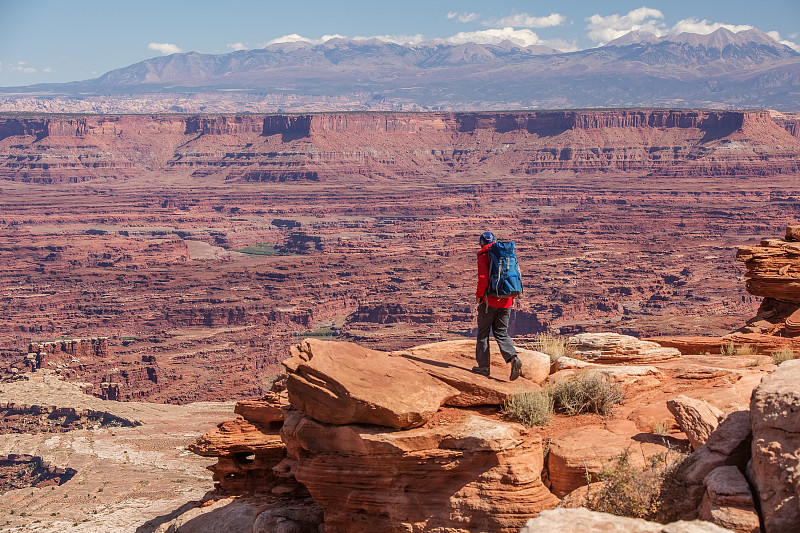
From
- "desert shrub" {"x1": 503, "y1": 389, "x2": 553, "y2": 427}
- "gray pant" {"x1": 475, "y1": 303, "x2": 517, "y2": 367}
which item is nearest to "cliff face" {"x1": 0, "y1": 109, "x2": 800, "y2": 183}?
"gray pant" {"x1": 475, "y1": 303, "x2": 517, "y2": 367}

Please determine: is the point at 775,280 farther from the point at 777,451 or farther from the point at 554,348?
the point at 777,451

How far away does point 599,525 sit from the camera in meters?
6.20

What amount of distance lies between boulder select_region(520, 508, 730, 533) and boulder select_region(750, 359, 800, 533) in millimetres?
1001

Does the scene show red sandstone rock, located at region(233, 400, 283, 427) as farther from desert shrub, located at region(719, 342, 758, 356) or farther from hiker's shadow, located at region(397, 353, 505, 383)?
desert shrub, located at region(719, 342, 758, 356)

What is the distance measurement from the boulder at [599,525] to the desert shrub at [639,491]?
152 centimetres

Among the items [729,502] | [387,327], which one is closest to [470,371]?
[729,502]

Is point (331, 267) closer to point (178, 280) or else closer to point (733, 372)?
point (178, 280)

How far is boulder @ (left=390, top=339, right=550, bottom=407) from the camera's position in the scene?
10891 millimetres

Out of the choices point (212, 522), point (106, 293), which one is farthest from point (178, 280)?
point (212, 522)

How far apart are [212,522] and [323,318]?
237 feet

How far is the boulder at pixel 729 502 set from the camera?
22.6 ft

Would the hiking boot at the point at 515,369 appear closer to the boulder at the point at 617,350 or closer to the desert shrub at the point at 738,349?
the boulder at the point at 617,350

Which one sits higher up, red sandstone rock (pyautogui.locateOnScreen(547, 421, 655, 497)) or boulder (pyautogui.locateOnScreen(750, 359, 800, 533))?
boulder (pyautogui.locateOnScreen(750, 359, 800, 533))

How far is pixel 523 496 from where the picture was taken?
9094 mm
